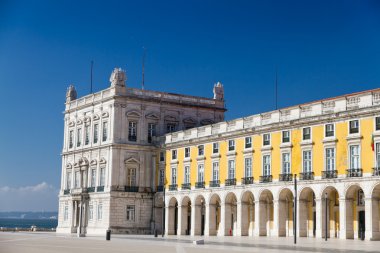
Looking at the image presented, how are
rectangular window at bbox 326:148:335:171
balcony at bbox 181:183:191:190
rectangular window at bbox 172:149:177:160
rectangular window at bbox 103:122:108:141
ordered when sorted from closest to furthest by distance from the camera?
rectangular window at bbox 326:148:335:171 < balcony at bbox 181:183:191:190 < rectangular window at bbox 172:149:177:160 < rectangular window at bbox 103:122:108:141

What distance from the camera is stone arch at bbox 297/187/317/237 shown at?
5362 cm

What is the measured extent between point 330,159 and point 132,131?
26610 millimetres

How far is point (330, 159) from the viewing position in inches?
2036

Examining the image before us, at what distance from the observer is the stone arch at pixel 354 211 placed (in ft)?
163

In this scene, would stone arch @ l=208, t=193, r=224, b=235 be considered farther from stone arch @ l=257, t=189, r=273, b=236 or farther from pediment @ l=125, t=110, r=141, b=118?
pediment @ l=125, t=110, r=141, b=118

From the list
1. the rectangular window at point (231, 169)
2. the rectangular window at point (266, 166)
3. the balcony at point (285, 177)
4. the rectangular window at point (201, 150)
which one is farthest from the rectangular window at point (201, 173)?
the balcony at point (285, 177)

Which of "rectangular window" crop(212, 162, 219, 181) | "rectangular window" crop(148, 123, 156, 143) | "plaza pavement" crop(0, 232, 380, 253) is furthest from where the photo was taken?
"rectangular window" crop(148, 123, 156, 143)

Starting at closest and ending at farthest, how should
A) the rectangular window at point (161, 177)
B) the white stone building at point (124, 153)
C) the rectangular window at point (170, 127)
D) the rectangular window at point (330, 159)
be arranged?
the rectangular window at point (330, 159)
the white stone building at point (124, 153)
the rectangular window at point (161, 177)
the rectangular window at point (170, 127)

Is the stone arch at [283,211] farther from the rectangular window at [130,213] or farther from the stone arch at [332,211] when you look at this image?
the rectangular window at [130,213]

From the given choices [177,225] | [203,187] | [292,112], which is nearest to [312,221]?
[292,112]

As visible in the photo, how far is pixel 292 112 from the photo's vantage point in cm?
5531

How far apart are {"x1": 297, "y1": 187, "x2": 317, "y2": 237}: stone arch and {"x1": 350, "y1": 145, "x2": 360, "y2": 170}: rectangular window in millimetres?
4593

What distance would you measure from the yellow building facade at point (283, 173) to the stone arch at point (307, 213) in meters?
0.08

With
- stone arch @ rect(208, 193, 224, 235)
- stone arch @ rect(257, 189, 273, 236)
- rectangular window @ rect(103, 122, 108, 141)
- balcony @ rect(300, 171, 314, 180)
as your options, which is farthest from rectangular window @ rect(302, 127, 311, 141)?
rectangular window @ rect(103, 122, 108, 141)
